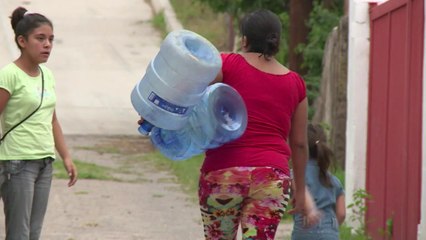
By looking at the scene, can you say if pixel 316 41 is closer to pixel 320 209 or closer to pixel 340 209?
pixel 340 209

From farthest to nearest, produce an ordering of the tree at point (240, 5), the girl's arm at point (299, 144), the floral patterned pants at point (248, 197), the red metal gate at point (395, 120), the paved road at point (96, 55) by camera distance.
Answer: the paved road at point (96, 55)
the tree at point (240, 5)
the red metal gate at point (395, 120)
the girl's arm at point (299, 144)
the floral patterned pants at point (248, 197)

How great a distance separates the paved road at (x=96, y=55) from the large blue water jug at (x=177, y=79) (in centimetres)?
1536

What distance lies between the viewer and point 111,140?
20266mm

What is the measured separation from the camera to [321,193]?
7062 millimetres

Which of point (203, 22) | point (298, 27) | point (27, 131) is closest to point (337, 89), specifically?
point (298, 27)

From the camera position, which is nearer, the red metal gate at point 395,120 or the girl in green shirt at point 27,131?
the girl in green shirt at point 27,131

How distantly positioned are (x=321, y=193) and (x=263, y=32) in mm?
1508

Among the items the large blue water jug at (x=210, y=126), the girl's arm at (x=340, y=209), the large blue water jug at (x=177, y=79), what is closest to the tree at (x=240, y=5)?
the girl's arm at (x=340, y=209)

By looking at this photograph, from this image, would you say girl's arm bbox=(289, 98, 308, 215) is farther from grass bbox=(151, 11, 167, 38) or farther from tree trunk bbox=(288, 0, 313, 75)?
grass bbox=(151, 11, 167, 38)

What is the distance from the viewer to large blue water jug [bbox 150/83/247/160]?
5.73 meters

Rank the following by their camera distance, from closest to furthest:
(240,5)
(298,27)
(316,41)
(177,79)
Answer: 1. (177,79)
2. (316,41)
3. (298,27)
4. (240,5)

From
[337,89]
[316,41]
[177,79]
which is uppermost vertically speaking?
[177,79]

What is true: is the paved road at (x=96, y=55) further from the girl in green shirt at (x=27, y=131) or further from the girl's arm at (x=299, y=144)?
the girl's arm at (x=299, y=144)

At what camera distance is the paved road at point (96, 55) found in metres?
23.3
